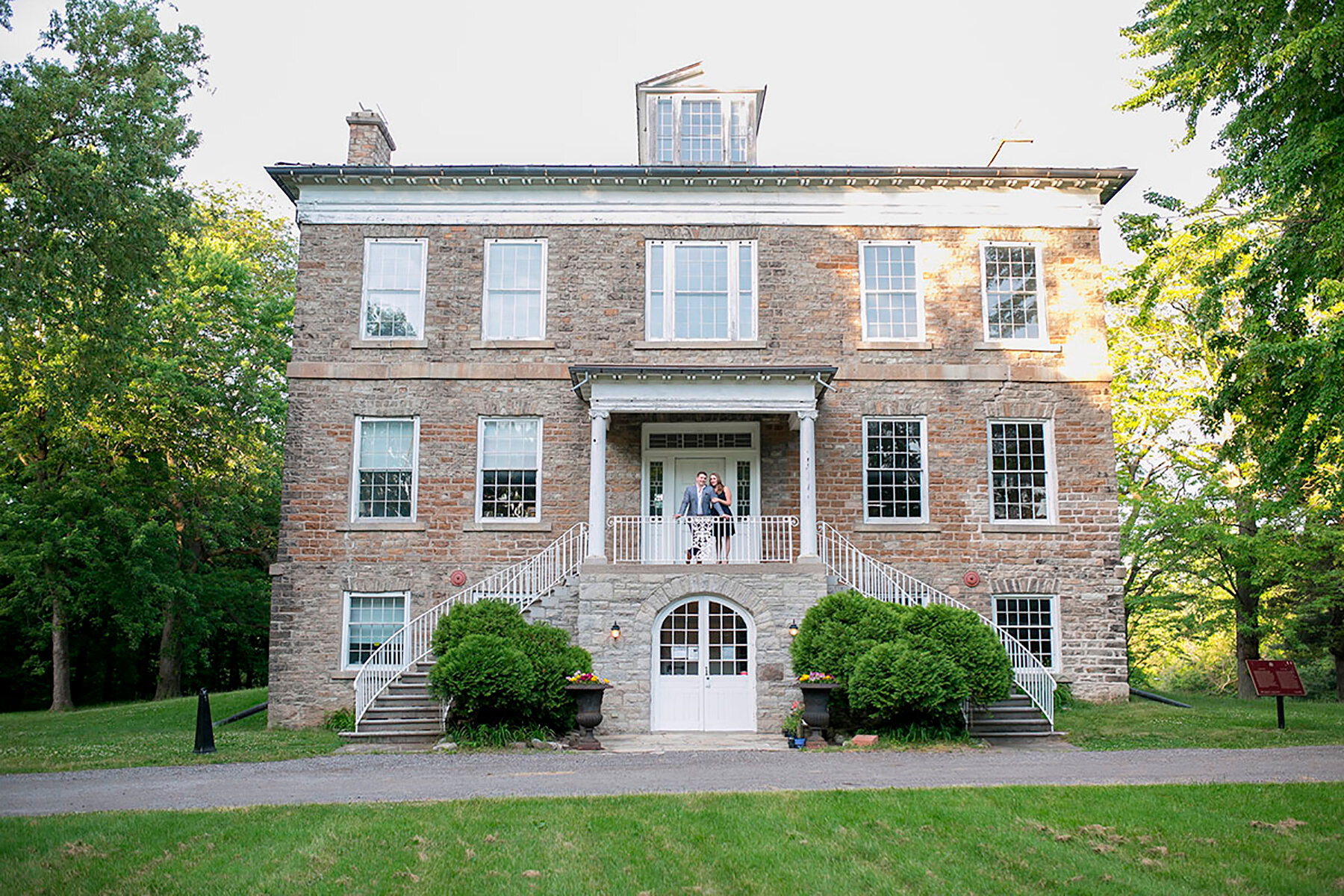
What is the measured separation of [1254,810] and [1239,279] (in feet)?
23.1

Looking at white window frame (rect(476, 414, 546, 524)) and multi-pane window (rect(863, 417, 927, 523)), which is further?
multi-pane window (rect(863, 417, 927, 523))

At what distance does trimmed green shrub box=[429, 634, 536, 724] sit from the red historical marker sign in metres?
9.88

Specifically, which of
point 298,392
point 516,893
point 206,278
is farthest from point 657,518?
point 206,278

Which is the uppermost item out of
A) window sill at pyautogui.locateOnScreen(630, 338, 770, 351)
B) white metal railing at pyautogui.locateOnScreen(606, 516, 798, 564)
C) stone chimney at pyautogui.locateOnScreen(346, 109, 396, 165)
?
stone chimney at pyautogui.locateOnScreen(346, 109, 396, 165)

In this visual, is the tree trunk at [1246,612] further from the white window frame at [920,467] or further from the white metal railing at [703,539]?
the white metal railing at [703,539]

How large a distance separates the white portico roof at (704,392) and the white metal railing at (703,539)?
5.91 ft

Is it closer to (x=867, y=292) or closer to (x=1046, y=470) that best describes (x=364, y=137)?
(x=867, y=292)

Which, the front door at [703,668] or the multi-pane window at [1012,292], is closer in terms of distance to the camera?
the front door at [703,668]

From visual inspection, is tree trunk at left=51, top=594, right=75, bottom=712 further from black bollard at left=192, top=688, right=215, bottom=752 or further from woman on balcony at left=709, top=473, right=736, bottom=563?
woman on balcony at left=709, top=473, right=736, bottom=563

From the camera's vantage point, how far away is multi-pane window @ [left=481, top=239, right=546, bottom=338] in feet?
62.6

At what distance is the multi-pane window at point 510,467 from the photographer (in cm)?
1856

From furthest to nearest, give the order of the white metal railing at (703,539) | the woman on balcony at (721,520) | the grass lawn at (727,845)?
the white metal railing at (703,539) < the woman on balcony at (721,520) < the grass lawn at (727,845)

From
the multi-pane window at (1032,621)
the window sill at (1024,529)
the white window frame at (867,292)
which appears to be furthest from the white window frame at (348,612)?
the multi-pane window at (1032,621)

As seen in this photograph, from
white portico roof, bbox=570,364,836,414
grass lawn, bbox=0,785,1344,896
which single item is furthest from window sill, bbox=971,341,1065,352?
grass lawn, bbox=0,785,1344,896
